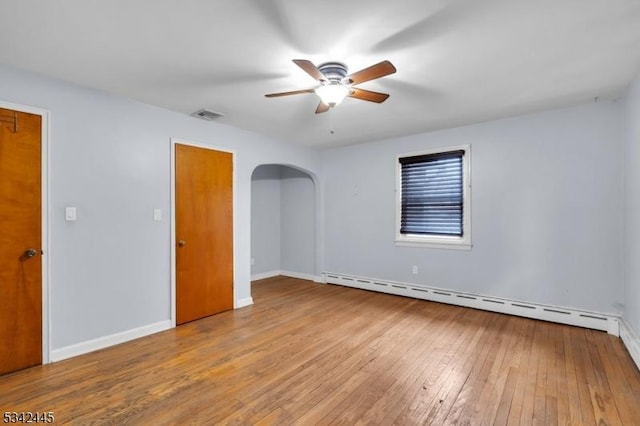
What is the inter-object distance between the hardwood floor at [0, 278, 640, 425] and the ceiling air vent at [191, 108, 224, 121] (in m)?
2.52

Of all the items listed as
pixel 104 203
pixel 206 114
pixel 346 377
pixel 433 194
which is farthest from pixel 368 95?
pixel 104 203

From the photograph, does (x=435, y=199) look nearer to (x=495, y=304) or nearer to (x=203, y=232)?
(x=495, y=304)

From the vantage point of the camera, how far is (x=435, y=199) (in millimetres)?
4441

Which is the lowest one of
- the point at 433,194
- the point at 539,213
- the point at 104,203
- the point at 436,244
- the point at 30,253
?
the point at 436,244

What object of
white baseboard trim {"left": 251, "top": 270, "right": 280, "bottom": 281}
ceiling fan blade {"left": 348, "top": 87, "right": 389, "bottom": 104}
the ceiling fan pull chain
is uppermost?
the ceiling fan pull chain

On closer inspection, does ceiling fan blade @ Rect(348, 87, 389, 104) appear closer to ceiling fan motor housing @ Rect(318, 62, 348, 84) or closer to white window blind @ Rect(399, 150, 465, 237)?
ceiling fan motor housing @ Rect(318, 62, 348, 84)

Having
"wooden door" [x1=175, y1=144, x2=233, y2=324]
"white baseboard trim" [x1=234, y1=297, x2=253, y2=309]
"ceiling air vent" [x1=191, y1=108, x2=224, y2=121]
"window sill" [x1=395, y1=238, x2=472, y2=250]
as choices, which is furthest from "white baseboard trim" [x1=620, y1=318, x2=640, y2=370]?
"ceiling air vent" [x1=191, y1=108, x2=224, y2=121]

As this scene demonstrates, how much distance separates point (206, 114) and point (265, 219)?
9.69 ft

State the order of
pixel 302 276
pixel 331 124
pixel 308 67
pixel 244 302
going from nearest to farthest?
pixel 308 67
pixel 331 124
pixel 244 302
pixel 302 276

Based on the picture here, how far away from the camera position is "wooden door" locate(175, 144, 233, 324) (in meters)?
3.58

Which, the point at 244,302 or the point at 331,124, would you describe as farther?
the point at 244,302

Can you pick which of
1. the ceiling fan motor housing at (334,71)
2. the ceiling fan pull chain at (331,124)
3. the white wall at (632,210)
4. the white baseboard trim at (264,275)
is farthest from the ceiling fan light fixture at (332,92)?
the white baseboard trim at (264,275)

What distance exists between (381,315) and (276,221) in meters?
3.29

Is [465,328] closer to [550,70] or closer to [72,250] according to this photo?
[550,70]
